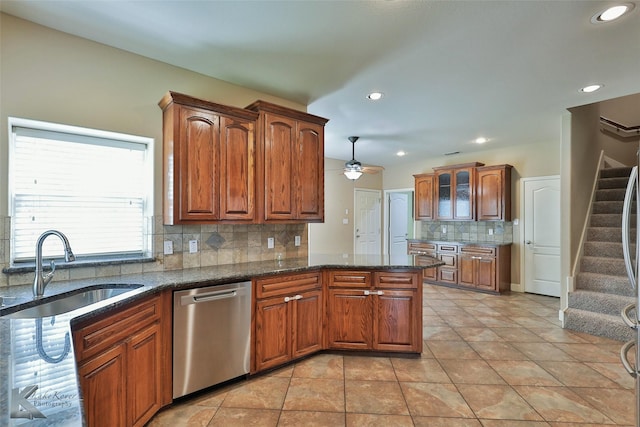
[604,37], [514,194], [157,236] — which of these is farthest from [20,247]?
[514,194]

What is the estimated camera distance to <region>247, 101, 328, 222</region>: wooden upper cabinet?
291 centimetres

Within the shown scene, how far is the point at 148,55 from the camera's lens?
256 centimetres

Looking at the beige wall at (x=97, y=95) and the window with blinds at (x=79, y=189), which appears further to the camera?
the window with blinds at (x=79, y=189)

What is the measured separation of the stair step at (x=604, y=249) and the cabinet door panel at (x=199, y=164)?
15.5ft

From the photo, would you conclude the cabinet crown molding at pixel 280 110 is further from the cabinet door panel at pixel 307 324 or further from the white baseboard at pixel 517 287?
the white baseboard at pixel 517 287

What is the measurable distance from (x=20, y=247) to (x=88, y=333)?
1.14m

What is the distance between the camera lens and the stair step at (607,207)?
444 cm

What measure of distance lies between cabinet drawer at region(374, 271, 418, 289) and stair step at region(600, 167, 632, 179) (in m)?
4.22

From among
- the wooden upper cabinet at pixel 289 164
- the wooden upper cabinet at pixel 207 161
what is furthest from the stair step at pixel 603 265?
the wooden upper cabinet at pixel 207 161

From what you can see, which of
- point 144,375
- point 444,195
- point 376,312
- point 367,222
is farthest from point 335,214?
point 144,375

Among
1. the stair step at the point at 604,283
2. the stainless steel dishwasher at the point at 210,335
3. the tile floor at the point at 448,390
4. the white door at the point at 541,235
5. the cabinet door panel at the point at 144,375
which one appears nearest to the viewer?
the cabinet door panel at the point at 144,375

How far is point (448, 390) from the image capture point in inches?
94.7

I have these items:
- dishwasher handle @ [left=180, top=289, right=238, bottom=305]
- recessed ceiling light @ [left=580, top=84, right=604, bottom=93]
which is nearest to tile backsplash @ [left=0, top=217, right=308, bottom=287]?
dishwasher handle @ [left=180, top=289, right=238, bottom=305]

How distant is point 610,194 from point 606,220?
0.54 metres
